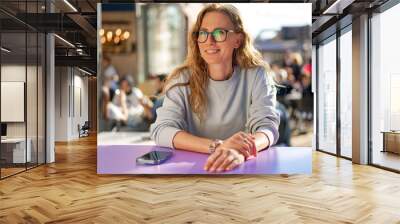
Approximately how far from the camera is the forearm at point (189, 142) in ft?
17.0

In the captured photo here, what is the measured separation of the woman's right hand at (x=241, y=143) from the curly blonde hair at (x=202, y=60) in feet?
1.52

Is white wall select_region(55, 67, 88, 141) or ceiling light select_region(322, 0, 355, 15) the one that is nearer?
ceiling light select_region(322, 0, 355, 15)

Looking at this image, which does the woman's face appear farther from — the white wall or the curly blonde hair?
the white wall

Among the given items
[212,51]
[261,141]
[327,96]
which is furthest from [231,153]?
[327,96]

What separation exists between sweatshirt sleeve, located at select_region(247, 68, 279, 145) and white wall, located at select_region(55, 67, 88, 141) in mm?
7438

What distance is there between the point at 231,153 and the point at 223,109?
575mm

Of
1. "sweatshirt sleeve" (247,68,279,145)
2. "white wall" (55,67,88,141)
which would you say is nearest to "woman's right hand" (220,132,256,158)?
"sweatshirt sleeve" (247,68,279,145)

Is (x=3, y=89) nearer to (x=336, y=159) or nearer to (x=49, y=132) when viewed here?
(x=49, y=132)

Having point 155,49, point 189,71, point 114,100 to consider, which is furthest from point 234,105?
point 114,100

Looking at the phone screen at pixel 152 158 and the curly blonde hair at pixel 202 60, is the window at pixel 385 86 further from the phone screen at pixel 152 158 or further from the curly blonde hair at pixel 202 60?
the phone screen at pixel 152 158

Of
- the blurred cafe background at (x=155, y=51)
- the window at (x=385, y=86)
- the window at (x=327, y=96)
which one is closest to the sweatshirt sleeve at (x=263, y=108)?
the blurred cafe background at (x=155, y=51)

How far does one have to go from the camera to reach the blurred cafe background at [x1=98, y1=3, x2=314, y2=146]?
17.2ft

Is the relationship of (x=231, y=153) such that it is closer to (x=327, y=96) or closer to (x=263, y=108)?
(x=263, y=108)

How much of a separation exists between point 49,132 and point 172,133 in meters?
3.14
